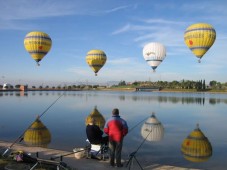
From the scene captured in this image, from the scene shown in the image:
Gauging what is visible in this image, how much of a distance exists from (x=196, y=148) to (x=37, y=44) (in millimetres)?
30992

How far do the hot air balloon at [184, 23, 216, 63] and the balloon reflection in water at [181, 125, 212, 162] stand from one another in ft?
67.1

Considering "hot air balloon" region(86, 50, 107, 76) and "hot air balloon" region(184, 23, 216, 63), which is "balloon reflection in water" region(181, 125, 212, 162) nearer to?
"hot air balloon" region(184, 23, 216, 63)

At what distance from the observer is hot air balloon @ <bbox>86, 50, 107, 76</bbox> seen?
48844 mm

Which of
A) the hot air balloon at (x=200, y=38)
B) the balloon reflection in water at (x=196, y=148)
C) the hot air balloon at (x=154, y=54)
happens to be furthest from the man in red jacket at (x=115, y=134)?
the hot air balloon at (x=154, y=54)

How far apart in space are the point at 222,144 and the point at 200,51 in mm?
22889

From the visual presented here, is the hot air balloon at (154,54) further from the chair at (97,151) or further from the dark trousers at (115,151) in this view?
the dark trousers at (115,151)

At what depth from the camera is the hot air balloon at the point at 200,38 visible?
34.9 m

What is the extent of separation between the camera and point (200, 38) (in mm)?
34906

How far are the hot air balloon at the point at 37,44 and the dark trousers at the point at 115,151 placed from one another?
1303 inches

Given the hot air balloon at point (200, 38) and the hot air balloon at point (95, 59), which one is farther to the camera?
the hot air balloon at point (95, 59)

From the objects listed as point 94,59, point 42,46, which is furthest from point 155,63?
point 42,46

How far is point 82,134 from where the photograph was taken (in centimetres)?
1580

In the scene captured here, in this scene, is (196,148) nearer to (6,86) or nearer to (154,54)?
(154,54)

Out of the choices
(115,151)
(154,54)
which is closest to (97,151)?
(115,151)
